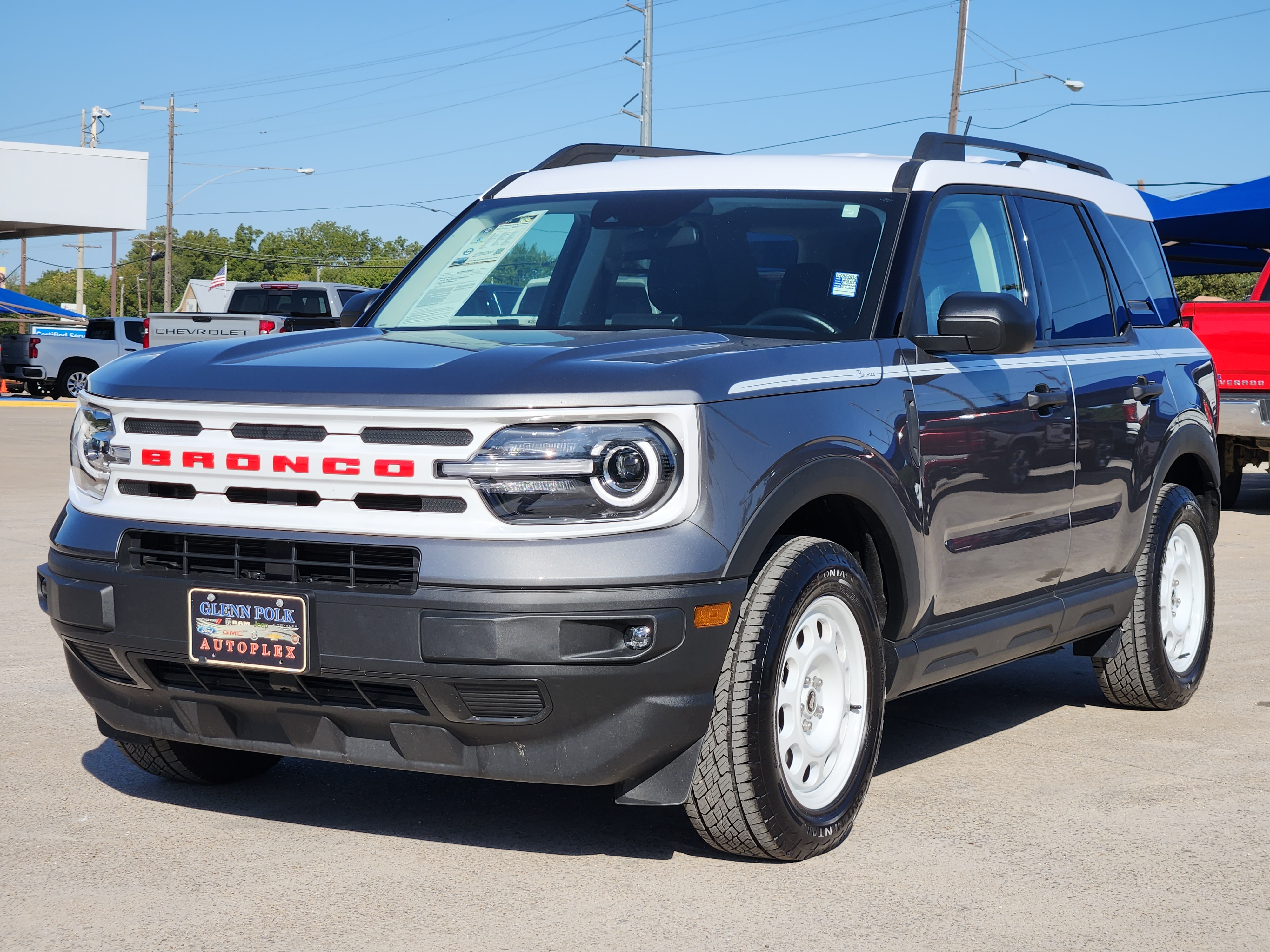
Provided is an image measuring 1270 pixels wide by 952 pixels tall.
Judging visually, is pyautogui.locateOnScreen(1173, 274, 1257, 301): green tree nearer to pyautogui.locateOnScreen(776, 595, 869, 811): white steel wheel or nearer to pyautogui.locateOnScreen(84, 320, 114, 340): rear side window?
pyautogui.locateOnScreen(84, 320, 114, 340): rear side window

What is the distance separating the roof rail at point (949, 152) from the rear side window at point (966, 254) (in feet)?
0.46

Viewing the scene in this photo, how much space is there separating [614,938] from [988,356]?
230 cm

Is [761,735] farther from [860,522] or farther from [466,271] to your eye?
[466,271]

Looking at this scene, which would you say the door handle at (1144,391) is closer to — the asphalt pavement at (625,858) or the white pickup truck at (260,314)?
the asphalt pavement at (625,858)

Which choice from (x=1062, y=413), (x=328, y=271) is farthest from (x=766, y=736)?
(x=328, y=271)

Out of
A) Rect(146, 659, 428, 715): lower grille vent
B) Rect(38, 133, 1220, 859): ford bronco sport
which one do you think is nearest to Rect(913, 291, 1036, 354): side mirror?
Rect(38, 133, 1220, 859): ford bronco sport

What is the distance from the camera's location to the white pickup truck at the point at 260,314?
21.3 meters

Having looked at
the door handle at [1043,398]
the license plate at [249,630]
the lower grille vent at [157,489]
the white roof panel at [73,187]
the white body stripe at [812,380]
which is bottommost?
the license plate at [249,630]

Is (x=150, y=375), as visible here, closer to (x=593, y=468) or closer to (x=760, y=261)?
(x=593, y=468)

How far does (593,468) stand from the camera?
3.56 m

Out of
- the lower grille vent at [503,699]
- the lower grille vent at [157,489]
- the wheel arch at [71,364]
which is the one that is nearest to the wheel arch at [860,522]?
the lower grille vent at [503,699]

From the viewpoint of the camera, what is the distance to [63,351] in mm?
32188

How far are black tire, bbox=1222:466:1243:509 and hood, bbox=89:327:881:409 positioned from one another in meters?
10.9

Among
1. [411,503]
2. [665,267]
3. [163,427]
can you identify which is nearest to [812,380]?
[665,267]
